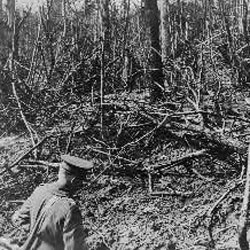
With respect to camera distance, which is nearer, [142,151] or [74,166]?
[74,166]

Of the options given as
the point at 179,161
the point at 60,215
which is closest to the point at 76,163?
the point at 60,215

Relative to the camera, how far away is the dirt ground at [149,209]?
4.86m

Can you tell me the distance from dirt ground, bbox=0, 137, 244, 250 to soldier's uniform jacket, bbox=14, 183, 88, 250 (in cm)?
154

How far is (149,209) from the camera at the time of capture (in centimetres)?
540

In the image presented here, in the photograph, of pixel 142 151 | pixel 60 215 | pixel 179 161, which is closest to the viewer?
pixel 60 215

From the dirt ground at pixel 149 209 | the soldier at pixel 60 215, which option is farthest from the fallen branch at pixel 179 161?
the soldier at pixel 60 215

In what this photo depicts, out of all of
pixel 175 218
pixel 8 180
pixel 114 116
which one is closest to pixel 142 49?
pixel 114 116

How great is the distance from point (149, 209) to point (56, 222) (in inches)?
83.9

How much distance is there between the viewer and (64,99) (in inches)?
306

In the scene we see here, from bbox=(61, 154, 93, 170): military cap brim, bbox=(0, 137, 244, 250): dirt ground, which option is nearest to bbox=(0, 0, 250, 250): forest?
bbox=(0, 137, 244, 250): dirt ground

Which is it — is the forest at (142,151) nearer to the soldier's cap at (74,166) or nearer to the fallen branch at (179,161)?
the fallen branch at (179,161)

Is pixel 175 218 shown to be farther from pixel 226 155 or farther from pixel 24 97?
pixel 24 97

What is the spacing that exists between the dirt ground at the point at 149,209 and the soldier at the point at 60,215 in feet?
5.12

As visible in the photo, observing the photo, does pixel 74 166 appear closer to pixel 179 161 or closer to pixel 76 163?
pixel 76 163
